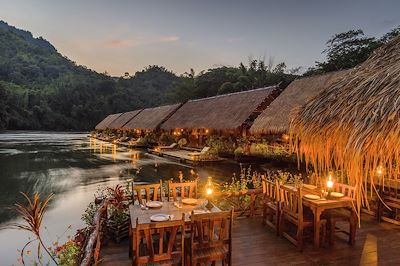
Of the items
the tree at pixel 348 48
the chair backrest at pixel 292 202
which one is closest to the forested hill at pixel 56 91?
the tree at pixel 348 48

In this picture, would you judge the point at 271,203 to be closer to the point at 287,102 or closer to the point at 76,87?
the point at 287,102

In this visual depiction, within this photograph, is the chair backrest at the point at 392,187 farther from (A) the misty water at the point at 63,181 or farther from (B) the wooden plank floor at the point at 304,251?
(A) the misty water at the point at 63,181

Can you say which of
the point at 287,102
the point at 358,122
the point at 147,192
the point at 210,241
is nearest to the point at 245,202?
the point at 147,192

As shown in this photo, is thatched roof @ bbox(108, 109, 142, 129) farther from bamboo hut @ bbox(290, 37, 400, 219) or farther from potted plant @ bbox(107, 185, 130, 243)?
bamboo hut @ bbox(290, 37, 400, 219)

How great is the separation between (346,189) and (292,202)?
3.97 ft

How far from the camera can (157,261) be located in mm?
3652

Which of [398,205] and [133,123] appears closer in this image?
[398,205]

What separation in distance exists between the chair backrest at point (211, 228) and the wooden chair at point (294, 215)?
59.6 inches

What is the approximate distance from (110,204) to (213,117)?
612 inches

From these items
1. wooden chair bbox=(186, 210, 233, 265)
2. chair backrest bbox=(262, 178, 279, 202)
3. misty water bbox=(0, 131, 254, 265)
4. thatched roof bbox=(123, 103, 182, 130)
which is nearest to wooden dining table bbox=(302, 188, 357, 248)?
chair backrest bbox=(262, 178, 279, 202)

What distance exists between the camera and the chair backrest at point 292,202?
4.82 m

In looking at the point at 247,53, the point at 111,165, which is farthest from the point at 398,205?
the point at 247,53

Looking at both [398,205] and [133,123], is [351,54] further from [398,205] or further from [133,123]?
[398,205]

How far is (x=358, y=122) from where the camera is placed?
297 cm
